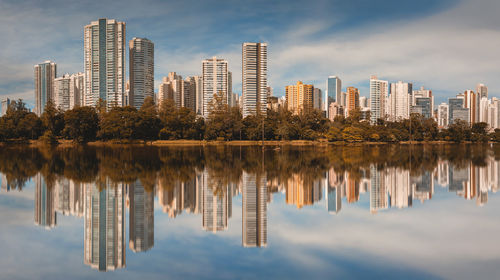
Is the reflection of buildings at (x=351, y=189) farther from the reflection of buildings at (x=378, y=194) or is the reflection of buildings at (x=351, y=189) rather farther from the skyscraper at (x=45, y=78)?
the skyscraper at (x=45, y=78)

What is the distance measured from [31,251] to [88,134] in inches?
1991

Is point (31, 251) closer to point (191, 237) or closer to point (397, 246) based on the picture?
point (191, 237)

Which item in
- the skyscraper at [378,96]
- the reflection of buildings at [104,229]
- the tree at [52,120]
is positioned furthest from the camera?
the skyscraper at [378,96]

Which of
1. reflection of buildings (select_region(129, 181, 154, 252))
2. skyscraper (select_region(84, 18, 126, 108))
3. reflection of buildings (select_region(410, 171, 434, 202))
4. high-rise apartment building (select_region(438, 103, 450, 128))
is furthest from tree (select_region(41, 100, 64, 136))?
high-rise apartment building (select_region(438, 103, 450, 128))

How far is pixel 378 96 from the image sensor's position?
11525 cm

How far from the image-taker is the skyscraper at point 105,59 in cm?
8338

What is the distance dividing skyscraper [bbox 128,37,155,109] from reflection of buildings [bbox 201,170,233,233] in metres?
85.8

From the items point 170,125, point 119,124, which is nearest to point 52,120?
point 119,124

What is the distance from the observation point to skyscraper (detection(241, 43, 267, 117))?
87.6 meters

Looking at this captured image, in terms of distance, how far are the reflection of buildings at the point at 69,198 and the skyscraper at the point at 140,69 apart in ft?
276

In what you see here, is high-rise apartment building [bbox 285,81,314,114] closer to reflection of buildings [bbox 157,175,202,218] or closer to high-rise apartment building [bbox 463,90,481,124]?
high-rise apartment building [bbox 463,90,481,124]

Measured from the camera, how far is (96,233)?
7062 millimetres

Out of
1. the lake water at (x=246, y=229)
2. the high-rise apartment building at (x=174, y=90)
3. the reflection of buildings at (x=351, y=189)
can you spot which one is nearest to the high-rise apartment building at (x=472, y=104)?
the high-rise apartment building at (x=174, y=90)

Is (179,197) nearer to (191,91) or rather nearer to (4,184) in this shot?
(4,184)
